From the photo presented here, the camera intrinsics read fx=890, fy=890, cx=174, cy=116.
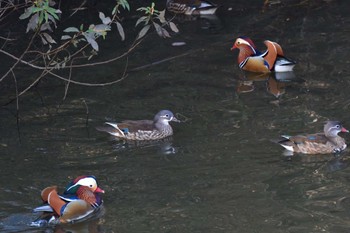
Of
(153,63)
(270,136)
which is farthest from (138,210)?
(153,63)

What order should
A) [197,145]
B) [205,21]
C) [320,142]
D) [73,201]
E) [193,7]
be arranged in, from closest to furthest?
1. [73,201]
2. [320,142]
3. [197,145]
4. [205,21]
5. [193,7]

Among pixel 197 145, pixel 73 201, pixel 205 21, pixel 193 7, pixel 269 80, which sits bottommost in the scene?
pixel 269 80

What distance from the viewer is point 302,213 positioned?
855cm

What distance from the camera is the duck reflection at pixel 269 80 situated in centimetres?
Answer: 1266

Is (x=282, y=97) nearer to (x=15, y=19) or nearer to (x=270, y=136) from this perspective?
(x=270, y=136)

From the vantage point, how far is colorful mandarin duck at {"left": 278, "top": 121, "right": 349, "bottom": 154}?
1020 cm

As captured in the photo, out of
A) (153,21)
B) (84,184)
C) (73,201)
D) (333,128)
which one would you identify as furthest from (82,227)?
(333,128)

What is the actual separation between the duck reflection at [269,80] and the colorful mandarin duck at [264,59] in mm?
92

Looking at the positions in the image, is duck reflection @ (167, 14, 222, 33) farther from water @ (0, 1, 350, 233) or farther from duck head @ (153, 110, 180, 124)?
duck head @ (153, 110, 180, 124)

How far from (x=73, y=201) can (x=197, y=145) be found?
7.15 ft

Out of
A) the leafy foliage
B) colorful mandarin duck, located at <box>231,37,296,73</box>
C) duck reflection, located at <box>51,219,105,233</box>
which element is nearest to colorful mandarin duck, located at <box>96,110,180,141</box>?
the leafy foliage

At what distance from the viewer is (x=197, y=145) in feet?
34.4

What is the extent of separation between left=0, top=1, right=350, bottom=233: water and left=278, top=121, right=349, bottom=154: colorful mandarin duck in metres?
0.12

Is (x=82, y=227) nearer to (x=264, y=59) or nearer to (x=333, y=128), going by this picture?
(x=333, y=128)
